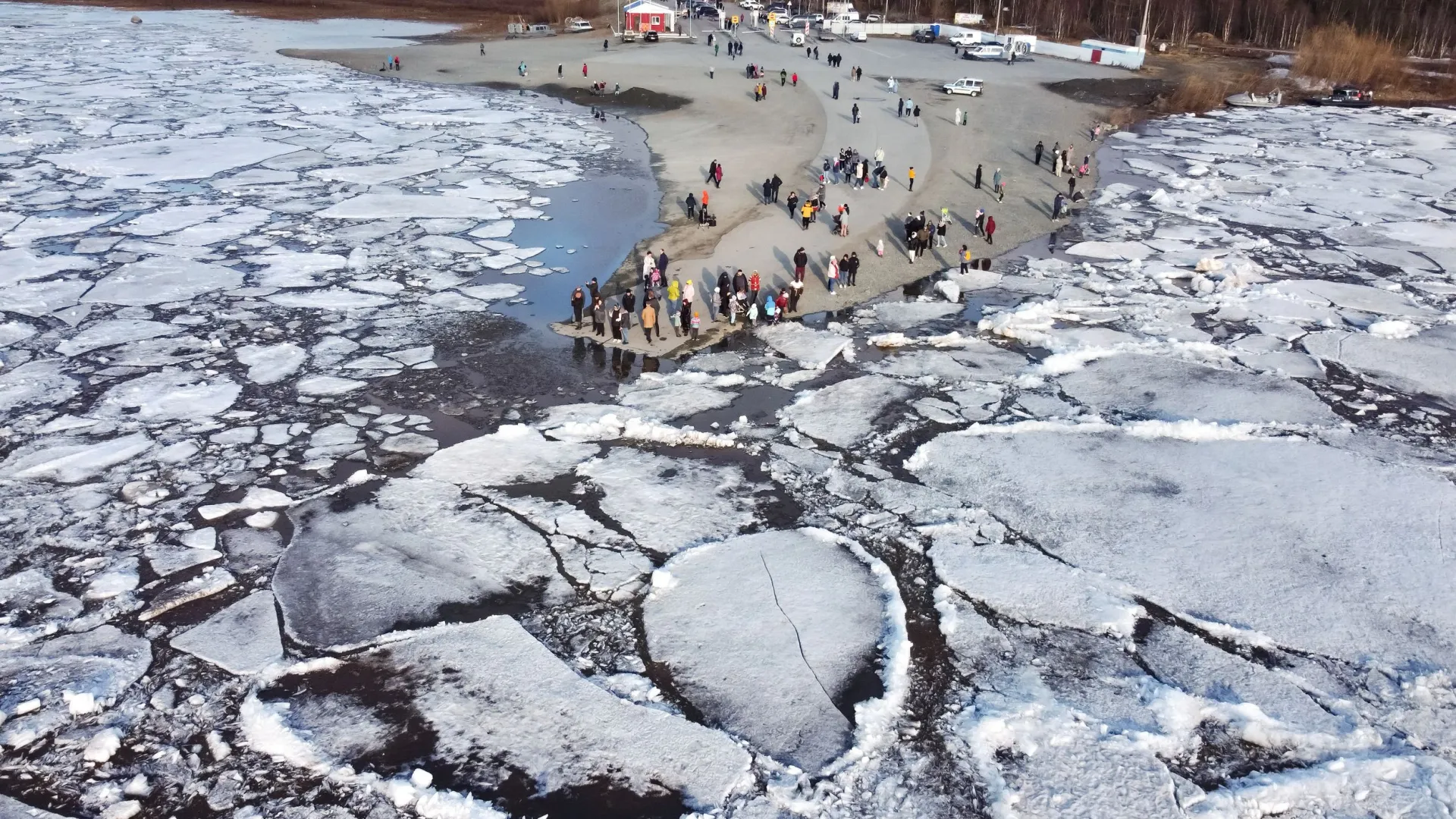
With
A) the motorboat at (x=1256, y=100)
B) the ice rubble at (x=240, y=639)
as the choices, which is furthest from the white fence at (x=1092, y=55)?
the ice rubble at (x=240, y=639)

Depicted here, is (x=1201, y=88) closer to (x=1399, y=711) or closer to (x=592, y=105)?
(x=592, y=105)

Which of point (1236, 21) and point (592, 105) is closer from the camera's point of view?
point (592, 105)

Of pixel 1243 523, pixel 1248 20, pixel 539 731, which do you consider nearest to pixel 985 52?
pixel 1248 20

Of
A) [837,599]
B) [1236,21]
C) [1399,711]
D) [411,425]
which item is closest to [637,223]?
[411,425]

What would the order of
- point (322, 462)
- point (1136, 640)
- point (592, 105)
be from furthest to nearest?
point (592, 105), point (322, 462), point (1136, 640)

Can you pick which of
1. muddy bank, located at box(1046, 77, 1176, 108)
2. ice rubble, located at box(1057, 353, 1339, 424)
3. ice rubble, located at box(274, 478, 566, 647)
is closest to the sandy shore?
muddy bank, located at box(1046, 77, 1176, 108)

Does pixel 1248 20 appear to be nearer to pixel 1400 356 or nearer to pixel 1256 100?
pixel 1256 100

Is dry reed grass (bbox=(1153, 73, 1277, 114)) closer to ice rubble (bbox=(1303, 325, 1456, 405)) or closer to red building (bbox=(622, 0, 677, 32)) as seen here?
ice rubble (bbox=(1303, 325, 1456, 405))

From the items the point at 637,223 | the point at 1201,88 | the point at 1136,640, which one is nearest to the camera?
the point at 1136,640
